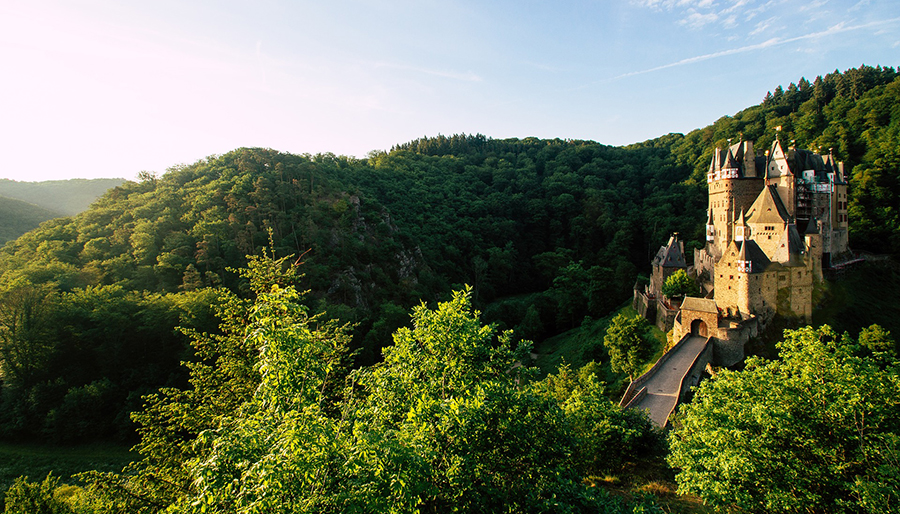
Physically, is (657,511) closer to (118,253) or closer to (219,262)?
(219,262)

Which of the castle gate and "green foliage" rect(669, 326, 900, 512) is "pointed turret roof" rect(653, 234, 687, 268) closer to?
the castle gate

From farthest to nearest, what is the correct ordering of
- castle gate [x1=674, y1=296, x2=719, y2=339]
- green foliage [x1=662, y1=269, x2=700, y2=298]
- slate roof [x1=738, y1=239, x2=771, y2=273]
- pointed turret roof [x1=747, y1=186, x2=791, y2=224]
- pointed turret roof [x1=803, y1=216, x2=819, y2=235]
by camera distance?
green foliage [x1=662, y1=269, x2=700, y2=298]
pointed turret roof [x1=747, y1=186, x2=791, y2=224]
pointed turret roof [x1=803, y1=216, x2=819, y2=235]
castle gate [x1=674, y1=296, x2=719, y2=339]
slate roof [x1=738, y1=239, x2=771, y2=273]

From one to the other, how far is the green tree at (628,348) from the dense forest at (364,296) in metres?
3.28

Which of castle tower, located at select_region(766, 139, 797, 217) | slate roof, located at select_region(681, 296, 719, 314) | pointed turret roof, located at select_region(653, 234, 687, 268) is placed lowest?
slate roof, located at select_region(681, 296, 719, 314)

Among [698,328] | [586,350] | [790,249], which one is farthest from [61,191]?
[790,249]

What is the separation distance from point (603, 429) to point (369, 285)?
3958 cm

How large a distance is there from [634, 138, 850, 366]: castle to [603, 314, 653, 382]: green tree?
2.70 m

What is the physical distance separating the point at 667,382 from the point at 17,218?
78.6m

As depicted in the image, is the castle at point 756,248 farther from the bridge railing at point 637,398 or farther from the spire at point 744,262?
the bridge railing at point 637,398

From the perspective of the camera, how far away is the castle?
1079 inches

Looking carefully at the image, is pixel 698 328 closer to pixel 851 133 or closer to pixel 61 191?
pixel 851 133

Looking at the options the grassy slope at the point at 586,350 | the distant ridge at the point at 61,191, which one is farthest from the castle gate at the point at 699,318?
the distant ridge at the point at 61,191

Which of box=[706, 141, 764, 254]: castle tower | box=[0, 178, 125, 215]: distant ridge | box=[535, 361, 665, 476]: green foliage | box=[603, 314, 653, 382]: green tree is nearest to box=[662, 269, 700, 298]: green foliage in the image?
box=[706, 141, 764, 254]: castle tower

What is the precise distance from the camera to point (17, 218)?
5475 centimetres
